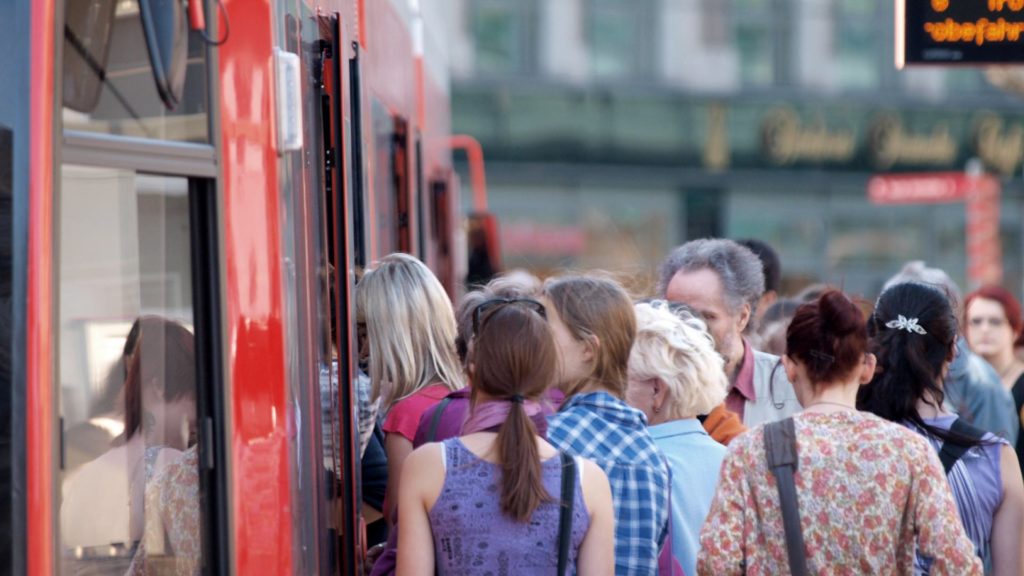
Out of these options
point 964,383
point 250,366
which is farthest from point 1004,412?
point 250,366

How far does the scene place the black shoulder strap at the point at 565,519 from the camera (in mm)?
2990

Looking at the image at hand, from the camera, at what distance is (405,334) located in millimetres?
4086

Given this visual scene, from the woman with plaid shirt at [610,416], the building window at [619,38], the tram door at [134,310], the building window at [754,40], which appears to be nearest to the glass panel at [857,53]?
the building window at [754,40]

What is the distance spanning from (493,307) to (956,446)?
1243 millimetres

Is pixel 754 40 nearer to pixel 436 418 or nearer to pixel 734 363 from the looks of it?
pixel 734 363

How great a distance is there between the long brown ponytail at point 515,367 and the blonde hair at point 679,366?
2.17ft

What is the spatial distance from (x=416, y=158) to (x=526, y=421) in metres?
4.54

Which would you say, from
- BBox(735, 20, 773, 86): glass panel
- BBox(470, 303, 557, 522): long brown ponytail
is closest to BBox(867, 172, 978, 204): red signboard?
BBox(735, 20, 773, 86): glass panel

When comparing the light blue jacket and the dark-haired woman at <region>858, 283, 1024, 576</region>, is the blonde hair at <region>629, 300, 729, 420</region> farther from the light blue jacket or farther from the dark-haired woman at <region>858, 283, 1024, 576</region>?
the light blue jacket

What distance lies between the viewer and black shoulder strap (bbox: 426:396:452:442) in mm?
3637

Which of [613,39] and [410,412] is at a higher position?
[613,39]

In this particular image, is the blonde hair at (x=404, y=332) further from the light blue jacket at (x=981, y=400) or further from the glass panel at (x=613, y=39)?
the glass panel at (x=613, y=39)

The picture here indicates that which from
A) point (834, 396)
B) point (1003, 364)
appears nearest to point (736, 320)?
point (834, 396)

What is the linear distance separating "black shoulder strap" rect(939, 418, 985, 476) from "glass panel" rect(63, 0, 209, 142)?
193 centimetres
